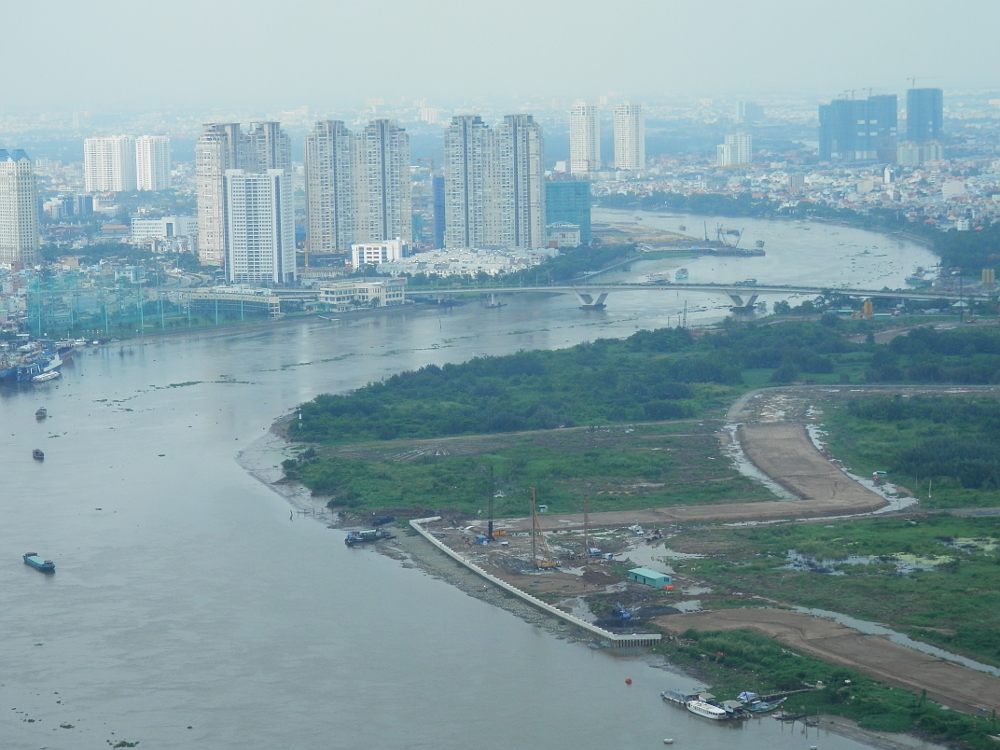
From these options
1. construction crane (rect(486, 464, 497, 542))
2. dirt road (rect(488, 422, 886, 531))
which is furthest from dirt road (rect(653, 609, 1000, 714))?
dirt road (rect(488, 422, 886, 531))

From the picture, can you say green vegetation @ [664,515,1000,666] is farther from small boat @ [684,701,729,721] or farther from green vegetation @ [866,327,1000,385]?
green vegetation @ [866,327,1000,385]

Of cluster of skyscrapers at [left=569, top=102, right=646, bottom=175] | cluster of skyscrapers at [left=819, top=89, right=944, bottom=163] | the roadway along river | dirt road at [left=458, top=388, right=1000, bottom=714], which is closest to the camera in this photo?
the roadway along river

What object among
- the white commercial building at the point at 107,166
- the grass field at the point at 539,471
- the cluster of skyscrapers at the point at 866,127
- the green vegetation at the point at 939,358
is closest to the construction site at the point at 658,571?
the grass field at the point at 539,471

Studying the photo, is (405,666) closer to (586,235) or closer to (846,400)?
(846,400)

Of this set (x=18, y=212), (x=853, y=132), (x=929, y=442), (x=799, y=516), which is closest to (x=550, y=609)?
(x=799, y=516)

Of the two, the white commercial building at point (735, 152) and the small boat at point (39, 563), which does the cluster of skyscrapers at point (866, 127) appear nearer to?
the white commercial building at point (735, 152)
